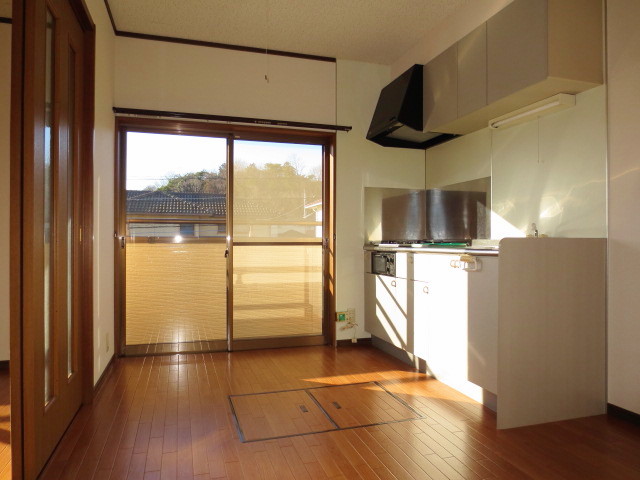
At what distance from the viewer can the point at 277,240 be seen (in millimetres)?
4156

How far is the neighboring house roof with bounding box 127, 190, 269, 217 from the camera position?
382cm

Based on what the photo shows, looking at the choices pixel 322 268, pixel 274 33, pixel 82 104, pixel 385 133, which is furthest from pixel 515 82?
pixel 82 104

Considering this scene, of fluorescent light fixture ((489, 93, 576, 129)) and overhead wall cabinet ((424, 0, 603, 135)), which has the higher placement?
overhead wall cabinet ((424, 0, 603, 135))

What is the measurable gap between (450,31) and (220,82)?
6.69ft

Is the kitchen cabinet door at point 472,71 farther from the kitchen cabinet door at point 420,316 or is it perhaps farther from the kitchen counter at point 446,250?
the kitchen cabinet door at point 420,316

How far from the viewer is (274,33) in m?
3.75

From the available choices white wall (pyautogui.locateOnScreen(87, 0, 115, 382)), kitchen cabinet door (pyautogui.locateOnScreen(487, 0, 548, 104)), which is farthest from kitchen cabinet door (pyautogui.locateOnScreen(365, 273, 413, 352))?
white wall (pyautogui.locateOnScreen(87, 0, 115, 382))

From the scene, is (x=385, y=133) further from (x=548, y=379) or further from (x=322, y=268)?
(x=548, y=379)

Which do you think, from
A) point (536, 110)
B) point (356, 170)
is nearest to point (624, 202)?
point (536, 110)

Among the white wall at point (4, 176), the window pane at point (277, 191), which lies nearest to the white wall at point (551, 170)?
the window pane at point (277, 191)

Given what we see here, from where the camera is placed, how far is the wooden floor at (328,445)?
73.8 inches

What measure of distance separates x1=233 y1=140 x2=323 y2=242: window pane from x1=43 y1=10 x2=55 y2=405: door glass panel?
2.02 meters

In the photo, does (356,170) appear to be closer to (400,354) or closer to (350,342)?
(350,342)

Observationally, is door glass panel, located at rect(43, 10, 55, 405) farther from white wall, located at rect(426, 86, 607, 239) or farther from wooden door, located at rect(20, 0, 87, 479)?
white wall, located at rect(426, 86, 607, 239)
